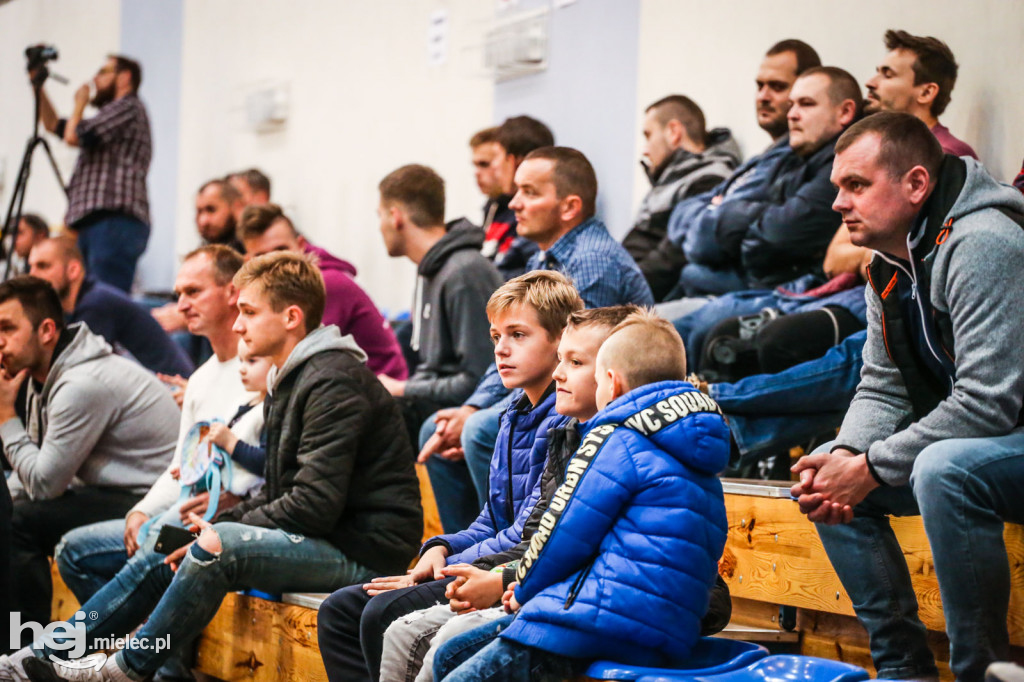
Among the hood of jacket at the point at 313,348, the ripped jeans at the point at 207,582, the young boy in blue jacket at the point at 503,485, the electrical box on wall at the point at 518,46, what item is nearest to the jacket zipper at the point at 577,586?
the young boy in blue jacket at the point at 503,485

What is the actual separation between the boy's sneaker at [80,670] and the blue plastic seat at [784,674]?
57.4 inches

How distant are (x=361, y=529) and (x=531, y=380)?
2.27 ft

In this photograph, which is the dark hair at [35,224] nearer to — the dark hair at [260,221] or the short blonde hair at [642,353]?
the dark hair at [260,221]

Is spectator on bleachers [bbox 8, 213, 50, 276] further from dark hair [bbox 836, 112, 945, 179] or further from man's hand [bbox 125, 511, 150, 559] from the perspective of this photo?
dark hair [bbox 836, 112, 945, 179]

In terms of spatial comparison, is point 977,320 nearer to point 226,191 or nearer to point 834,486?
point 834,486

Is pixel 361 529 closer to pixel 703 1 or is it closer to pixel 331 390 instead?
pixel 331 390

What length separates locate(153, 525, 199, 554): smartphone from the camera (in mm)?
2912

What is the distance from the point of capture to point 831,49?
4.09 metres

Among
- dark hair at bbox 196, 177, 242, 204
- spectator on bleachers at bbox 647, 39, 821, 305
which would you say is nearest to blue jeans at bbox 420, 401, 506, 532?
spectator on bleachers at bbox 647, 39, 821, 305

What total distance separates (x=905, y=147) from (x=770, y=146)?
5.50ft

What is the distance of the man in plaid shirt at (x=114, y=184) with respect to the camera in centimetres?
636

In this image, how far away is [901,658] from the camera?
218 centimetres

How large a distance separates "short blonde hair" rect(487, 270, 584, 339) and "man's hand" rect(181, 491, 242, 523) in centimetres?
103

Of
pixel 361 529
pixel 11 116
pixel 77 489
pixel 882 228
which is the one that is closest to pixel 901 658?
pixel 882 228
